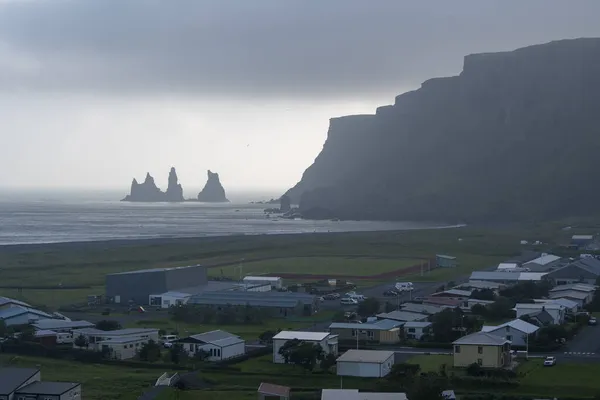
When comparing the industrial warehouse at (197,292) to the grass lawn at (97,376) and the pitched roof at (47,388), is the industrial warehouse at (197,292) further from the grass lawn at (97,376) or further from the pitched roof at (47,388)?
the pitched roof at (47,388)

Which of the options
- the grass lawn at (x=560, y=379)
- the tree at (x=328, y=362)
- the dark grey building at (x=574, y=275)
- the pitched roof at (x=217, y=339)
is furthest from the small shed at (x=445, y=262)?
the tree at (x=328, y=362)

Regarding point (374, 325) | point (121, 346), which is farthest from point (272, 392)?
point (374, 325)

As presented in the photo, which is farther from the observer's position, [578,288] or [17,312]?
[578,288]

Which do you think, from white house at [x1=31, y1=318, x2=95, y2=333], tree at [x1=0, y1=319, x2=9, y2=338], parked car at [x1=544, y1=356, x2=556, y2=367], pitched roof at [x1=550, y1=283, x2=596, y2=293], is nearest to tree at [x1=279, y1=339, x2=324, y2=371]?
parked car at [x1=544, y1=356, x2=556, y2=367]

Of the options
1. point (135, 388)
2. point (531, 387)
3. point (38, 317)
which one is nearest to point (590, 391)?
point (531, 387)

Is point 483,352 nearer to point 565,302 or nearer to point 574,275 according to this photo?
point 565,302
